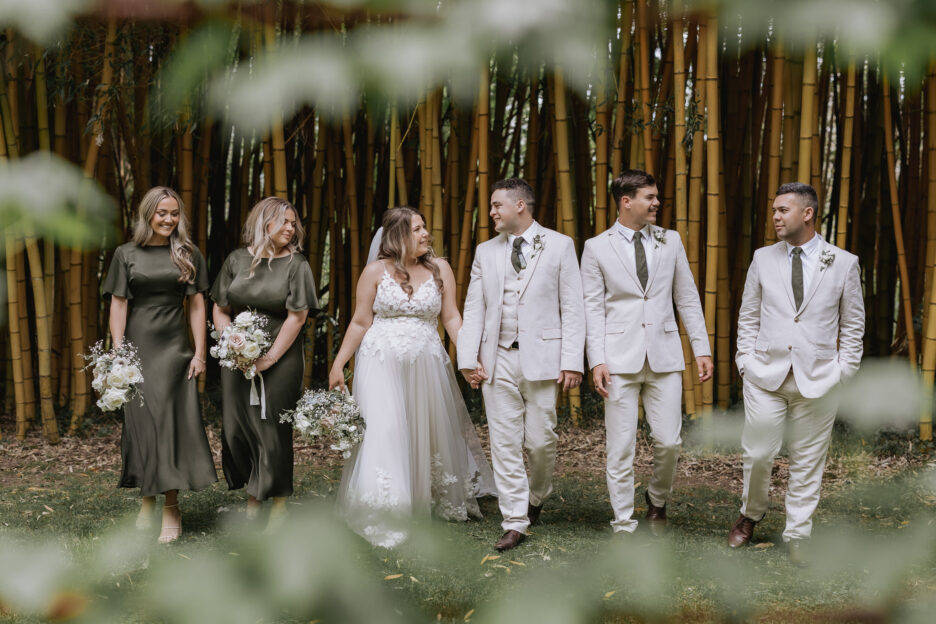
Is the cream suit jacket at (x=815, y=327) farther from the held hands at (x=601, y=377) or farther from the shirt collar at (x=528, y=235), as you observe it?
the shirt collar at (x=528, y=235)

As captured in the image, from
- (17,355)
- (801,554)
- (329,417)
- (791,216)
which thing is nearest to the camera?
(801,554)

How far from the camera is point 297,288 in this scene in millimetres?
3135

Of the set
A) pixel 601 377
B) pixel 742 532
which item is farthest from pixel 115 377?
pixel 742 532

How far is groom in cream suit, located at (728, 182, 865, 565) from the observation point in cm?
271

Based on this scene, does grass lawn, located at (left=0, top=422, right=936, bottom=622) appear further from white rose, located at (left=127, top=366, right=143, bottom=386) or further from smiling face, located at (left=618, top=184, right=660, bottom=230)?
smiling face, located at (left=618, top=184, right=660, bottom=230)

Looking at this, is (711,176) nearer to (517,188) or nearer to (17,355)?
(517,188)

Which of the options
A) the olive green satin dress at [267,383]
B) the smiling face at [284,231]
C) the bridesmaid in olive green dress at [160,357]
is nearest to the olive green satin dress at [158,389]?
the bridesmaid in olive green dress at [160,357]

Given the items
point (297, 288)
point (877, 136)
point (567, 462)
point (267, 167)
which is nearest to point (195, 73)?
point (297, 288)

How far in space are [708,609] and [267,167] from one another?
4536 mm

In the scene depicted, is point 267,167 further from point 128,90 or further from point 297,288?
point 297,288

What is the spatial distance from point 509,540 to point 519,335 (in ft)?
2.18

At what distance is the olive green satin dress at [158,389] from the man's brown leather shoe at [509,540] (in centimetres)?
101

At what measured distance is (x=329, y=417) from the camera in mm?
2875

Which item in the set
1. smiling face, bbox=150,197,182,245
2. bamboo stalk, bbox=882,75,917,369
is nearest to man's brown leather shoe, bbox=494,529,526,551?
smiling face, bbox=150,197,182,245
